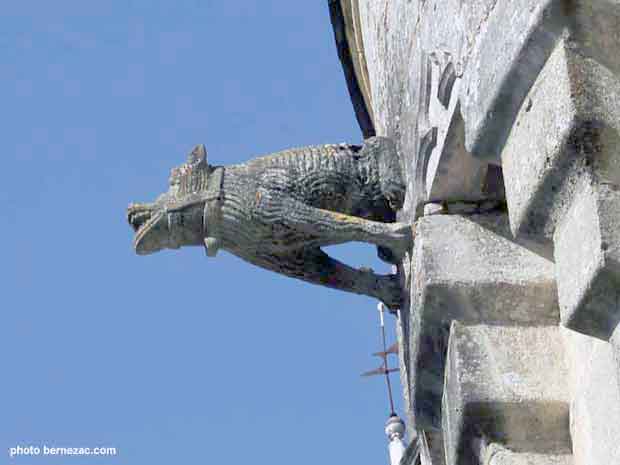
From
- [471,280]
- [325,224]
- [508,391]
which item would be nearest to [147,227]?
[325,224]

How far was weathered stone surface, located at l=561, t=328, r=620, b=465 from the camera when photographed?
15.4 feet

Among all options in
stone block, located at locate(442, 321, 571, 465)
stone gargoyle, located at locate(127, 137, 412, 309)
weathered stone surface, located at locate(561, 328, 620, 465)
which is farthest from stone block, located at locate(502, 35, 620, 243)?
stone gargoyle, located at locate(127, 137, 412, 309)

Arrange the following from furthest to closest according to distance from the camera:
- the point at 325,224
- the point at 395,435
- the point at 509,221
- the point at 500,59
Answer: the point at 395,435 < the point at 325,224 < the point at 509,221 < the point at 500,59

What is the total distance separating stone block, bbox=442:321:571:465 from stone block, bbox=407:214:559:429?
55mm

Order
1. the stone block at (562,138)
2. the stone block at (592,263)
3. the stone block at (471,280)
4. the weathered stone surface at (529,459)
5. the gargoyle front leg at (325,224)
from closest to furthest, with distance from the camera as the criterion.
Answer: the stone block at (592,263) → the stone block at (562,138) → the weathered stone surface at (529,459) → the stone block at (471,280) → the gargoyle front leg at (325,224)

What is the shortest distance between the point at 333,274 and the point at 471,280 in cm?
100

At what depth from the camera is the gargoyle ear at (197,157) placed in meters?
6.51

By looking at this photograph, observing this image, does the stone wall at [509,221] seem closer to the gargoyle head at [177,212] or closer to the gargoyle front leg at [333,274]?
the gargoyle front leg at [333,274]

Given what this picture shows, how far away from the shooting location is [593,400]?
5.08 metres

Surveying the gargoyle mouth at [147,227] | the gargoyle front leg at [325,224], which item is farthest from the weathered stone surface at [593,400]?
the gargoyle mouth at [147,227]

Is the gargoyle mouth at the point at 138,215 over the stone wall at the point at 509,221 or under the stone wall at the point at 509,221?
over

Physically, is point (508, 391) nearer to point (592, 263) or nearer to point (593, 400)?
point (593, 400)

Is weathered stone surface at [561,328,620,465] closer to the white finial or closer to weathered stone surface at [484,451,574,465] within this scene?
weathered stone surface at [484,451,574,465]

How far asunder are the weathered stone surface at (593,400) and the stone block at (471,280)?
160mm
